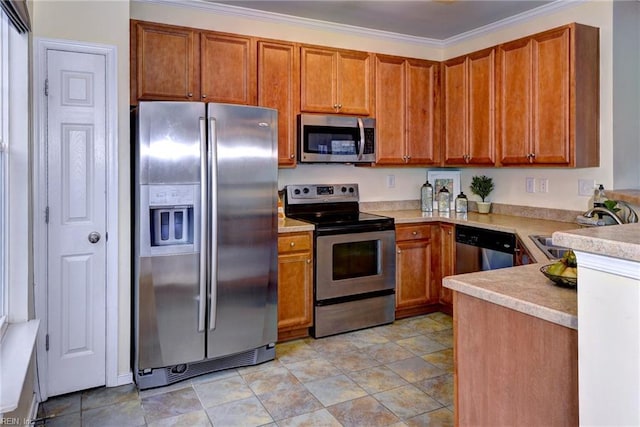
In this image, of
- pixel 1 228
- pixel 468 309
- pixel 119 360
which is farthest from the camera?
pixel 119 360

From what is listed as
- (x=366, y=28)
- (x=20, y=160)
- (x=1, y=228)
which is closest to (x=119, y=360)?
(x=1, y=228)

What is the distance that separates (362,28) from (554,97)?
5.51 feet

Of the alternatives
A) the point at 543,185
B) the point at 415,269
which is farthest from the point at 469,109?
the point at 415,269

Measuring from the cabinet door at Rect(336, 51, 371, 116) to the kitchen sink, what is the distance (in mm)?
1700

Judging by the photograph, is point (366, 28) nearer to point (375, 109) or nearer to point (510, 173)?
point (375, 109)

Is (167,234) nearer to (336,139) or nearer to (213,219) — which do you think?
(213,219)

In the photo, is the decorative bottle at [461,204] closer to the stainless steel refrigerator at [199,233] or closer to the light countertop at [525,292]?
the stainless steel refrigerator at [199,233]

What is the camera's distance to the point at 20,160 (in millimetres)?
2205

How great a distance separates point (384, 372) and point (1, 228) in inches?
87.2

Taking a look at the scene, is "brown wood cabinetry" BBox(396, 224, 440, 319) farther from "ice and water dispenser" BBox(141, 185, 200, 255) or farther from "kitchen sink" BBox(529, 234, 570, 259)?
"ice and water dispenser" BBox(141, 185, 200, 255)

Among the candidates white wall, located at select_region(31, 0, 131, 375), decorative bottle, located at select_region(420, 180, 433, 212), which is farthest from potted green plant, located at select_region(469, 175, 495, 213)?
white wall, located at select_region(31, 0, 131, 375)

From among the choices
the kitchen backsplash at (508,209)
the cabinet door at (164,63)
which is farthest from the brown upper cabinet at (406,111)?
the cabinet door at (164,63)

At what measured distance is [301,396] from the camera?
2623mm

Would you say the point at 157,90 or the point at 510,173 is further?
the point at 510,173
